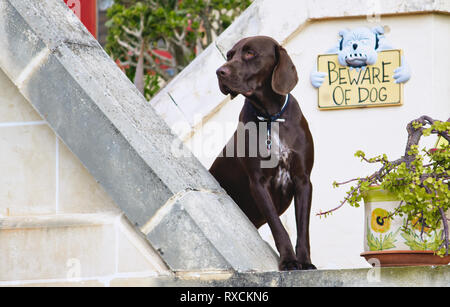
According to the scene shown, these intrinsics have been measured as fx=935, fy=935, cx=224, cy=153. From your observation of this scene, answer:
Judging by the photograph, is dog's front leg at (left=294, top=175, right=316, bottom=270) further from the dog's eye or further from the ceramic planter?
the dog's eye

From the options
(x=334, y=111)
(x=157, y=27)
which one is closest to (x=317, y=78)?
(x=334, y=111)

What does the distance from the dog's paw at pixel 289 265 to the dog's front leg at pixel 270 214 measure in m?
0.04

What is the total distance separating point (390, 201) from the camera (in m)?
3.71

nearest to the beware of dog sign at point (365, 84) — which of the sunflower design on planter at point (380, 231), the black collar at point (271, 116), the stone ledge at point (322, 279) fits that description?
the black collar at point (271, 116)

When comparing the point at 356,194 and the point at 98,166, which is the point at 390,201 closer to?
the point at 356,194

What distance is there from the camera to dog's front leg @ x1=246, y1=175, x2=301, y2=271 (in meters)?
4.05

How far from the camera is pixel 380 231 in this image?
146 inches

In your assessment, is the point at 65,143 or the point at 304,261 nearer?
the point at 65,143

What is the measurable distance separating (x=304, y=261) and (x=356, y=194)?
50cm

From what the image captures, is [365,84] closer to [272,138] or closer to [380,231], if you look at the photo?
[272,138]

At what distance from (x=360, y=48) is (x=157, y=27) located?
→ 4.08 m
